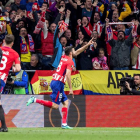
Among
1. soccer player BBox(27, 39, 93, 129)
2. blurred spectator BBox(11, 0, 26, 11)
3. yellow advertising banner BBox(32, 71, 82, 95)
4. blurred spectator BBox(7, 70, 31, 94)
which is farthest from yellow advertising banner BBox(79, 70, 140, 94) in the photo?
blurred spectator BBox(11, 0, 26, 11)

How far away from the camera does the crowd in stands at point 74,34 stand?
50.6ft

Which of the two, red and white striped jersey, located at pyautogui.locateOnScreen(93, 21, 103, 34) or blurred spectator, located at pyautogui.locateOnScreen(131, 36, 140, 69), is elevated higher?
red and white striped jersey, located at pyautogui.locateOnScreen(93, 21, 103, 34)

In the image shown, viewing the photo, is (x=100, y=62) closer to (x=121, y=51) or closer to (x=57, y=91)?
(x=121, y=51)

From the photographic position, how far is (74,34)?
1678 cm

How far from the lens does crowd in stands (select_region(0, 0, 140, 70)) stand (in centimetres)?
1543

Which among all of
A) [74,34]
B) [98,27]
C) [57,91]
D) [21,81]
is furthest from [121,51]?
[57,91]

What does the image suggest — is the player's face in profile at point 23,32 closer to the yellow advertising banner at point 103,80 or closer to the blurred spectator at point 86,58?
the blurred spectator at point 86,58

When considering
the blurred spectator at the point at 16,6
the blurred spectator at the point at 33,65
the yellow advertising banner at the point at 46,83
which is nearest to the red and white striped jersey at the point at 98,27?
the yellow advertising banner at the point at 46,83

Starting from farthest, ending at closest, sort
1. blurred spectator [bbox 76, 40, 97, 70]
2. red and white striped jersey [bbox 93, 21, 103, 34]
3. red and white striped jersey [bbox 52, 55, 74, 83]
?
red and white striped jersey [bbox 93, 21, 103, 34] → blurred spectator [bbox 76, 40, 97, 70] → red and white striped jersey [bbox 52, 55, 74, 83]

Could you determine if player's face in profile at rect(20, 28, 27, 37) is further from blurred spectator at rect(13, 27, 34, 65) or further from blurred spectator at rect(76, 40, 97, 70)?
blurred spectator at rect(76, 40, 97, 70)

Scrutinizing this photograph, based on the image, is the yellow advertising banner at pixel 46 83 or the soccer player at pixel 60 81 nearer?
the soccer player at pixel 60 81

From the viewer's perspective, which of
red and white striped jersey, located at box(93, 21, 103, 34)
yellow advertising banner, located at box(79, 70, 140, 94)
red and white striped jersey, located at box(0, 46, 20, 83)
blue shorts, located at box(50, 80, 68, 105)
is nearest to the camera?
red and white striped jersey, located at box(0, 46, 20, 83)

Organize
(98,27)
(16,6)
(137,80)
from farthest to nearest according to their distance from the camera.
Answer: (16,6) → (98,27) → (137,80)

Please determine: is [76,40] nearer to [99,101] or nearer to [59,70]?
[99,101]
